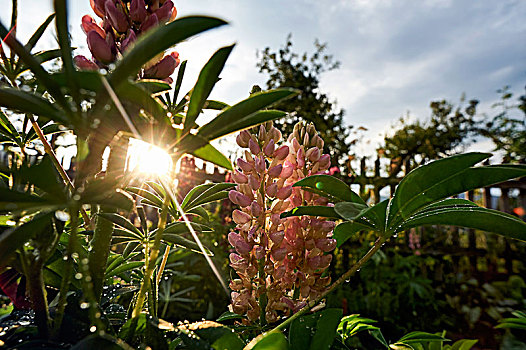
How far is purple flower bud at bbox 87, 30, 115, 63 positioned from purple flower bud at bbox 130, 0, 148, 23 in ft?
0.24

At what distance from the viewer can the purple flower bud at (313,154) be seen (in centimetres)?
69

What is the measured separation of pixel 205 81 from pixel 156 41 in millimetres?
88

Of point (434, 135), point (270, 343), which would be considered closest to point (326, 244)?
point (270, 343)

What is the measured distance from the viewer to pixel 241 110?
0.35 meters

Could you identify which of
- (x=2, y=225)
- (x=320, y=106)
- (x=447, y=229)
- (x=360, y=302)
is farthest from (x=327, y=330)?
(x=320, y=106)

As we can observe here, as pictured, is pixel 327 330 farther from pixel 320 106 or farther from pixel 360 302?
pixel 320 106

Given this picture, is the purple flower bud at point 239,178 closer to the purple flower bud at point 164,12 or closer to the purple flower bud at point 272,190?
the purple flower bud at point 272,190

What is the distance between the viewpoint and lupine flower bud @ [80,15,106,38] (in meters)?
0.58

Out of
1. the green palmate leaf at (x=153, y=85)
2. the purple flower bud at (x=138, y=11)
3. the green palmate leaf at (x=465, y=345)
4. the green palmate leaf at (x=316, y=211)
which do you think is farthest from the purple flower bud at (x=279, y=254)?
the green palmate leaf at (x=465, y=345)

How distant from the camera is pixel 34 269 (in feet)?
1.23

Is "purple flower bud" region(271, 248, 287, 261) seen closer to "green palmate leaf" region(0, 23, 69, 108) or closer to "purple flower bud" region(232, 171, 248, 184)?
"purple flower bud" region(232, 171, 248, 184)

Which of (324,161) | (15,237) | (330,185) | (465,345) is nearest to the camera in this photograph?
(15,237)

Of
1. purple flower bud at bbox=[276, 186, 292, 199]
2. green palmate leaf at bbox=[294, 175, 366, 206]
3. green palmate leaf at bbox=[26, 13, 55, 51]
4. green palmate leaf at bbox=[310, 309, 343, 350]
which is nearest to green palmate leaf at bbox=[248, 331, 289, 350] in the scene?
green palmate leaf at bbox=[310, 309, 343, 350]

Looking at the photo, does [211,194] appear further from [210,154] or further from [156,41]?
[156,41]
